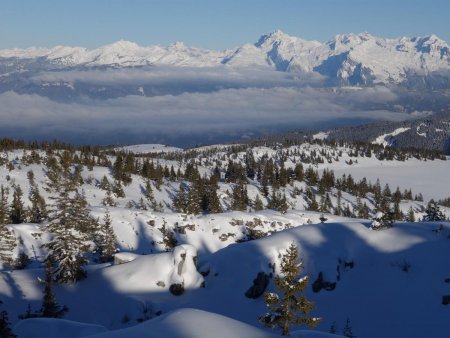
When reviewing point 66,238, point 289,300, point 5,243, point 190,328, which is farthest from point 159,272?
point 5,243

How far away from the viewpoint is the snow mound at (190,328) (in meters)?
22.2

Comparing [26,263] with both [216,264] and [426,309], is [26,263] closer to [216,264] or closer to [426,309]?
[216,264]

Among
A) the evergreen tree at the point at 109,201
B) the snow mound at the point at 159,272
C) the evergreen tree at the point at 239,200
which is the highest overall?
the snow mound at the point at 159,272

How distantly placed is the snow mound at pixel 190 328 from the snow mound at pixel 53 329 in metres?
6.88

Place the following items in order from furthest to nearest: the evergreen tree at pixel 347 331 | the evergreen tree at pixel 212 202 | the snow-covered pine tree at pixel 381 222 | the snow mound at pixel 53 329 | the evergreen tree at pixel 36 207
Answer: the evergreen tree at pixel 212 202 < the evergreen tree at pixel 36 207 < the snow-covered pine tree at pixel 381 222 < the evergreen tree at pixel 347 331 < the snow mound at pixel 53 329

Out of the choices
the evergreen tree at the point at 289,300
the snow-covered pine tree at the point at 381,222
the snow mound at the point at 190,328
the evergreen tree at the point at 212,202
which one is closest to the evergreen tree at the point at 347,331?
the evergreen tree at the point at 289,300

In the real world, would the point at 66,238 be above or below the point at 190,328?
below

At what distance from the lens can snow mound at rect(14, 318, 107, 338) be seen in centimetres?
2850

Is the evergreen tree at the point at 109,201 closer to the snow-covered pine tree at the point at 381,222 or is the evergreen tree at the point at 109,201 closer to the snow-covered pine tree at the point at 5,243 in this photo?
the snow-covered pine tree at the point at 5,243

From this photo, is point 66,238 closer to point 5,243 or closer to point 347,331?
point 5,243

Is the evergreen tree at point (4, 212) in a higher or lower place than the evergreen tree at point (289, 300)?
lower

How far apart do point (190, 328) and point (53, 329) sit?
10.9 m

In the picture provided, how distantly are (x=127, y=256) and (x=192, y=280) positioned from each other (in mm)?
8790

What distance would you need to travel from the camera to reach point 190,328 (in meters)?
22.8
